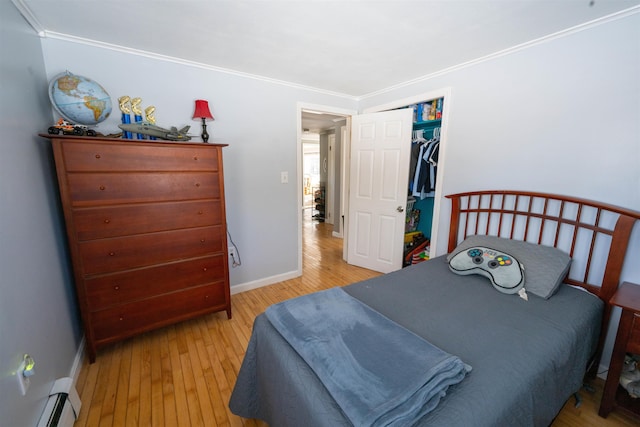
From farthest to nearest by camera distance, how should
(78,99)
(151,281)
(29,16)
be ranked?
(151,281) → (78,99) → (29,16)

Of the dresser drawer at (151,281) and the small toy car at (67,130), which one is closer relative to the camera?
the small toy car at (67,130)

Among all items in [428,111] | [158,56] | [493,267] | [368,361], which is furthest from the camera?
[428,111]

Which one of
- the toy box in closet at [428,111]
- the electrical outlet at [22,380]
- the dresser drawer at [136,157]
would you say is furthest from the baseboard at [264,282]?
the toy box in closet at [428,111]

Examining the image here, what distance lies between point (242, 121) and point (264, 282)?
1.82 meters

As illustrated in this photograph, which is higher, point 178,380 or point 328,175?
point 328,175

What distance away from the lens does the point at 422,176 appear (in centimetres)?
304

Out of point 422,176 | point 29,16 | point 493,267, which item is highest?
point 29,16

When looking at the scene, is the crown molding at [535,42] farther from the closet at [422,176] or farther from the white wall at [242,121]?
the white wall at [242,121]

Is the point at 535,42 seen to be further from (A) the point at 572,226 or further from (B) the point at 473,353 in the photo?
(B) the point at 473,353

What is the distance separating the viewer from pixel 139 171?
1.80 metres

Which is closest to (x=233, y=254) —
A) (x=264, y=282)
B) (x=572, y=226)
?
(x=264, y=282)

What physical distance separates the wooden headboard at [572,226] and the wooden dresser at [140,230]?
2347mm

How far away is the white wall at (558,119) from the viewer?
1601 millimetres

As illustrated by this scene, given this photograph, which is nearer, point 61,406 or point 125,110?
point 61,406
